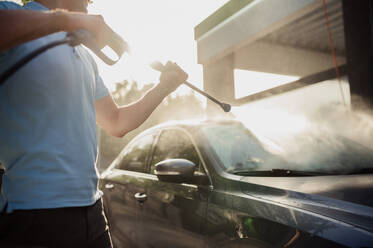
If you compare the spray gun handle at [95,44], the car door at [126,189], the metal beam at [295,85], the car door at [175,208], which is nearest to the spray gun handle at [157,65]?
the spray gun handle at [95,44]

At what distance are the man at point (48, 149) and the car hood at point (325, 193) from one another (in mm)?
1037

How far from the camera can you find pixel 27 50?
106 cm

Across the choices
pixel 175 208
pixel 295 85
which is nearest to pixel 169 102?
pixel 295 85

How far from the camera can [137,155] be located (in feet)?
11.3

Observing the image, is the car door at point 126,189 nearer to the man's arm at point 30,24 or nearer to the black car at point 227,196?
the black car at point 227,196

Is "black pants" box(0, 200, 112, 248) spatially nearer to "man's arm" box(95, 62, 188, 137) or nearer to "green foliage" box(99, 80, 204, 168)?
"man's arm" box(95, 62, 188, 137)

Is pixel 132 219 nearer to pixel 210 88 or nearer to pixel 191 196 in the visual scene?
pixel 191 196

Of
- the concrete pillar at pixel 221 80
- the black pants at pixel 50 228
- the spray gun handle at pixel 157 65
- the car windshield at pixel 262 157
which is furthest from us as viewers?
the concrete pillar at pixel 221 80

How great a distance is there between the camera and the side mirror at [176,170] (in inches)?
89.7

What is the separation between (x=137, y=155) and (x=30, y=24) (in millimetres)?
2660

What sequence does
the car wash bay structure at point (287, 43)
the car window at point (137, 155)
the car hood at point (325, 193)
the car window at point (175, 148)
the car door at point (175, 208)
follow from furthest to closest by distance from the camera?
the car wash bay structure at point (287, 43)
the car window at point (137, 155)
the car window at point (175, 148)
the car door at point (175, 208)
the car hood at point (325, 193)

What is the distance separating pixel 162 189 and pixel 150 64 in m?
1.54

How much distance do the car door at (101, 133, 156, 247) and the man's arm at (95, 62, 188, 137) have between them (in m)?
1.44

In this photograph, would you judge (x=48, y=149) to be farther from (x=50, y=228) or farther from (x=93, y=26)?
(x=93, y=26)
